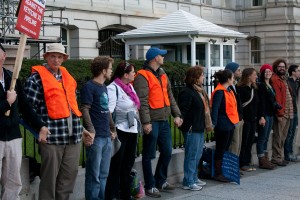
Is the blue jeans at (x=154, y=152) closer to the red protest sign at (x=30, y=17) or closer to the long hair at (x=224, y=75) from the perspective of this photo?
the long hair at (x=224, y=75)

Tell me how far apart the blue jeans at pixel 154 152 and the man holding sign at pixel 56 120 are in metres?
1.79

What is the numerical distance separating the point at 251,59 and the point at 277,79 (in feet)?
94.8

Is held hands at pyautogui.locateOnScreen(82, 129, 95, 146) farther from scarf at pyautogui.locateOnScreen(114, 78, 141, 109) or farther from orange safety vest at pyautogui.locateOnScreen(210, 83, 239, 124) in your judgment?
orange safety vest at pyautogui.locateOnScreen(210, 83, 239, 124)

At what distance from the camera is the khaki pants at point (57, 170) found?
6.88 m

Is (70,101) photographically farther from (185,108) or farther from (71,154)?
(185,108)

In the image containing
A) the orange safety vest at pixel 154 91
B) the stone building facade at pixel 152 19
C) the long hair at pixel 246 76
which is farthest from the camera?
the stone building facade at pixel 152 19

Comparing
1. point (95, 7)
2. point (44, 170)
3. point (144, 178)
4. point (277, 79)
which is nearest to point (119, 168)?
point (144, 178)

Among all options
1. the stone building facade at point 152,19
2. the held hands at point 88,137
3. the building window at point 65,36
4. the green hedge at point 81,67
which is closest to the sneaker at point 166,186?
the held hands at point 88,137

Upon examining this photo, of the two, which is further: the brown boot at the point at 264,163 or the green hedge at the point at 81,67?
the green hedge at the point at 81,67

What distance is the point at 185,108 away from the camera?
30.4ft

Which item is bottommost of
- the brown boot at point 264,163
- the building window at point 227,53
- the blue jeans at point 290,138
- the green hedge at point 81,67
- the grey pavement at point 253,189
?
the grey pavement at point 253,189

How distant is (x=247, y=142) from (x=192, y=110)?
2.21 m

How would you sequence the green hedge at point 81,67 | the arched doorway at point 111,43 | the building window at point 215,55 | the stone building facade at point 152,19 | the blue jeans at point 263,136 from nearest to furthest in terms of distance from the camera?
the blue jeans at point 263,136, the green hedge at point 81,67, the building window at point 215,55, the stone building facade at point 152,19, the arched doorway at point 111,43

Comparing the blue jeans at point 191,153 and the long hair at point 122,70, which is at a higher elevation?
the long hair at point 122,70
